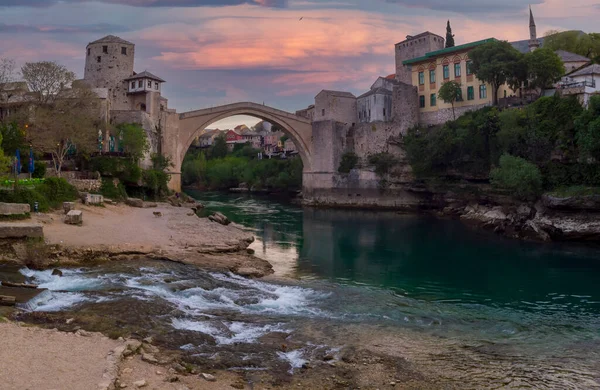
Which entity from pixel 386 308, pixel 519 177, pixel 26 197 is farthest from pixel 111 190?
pixel 519 177

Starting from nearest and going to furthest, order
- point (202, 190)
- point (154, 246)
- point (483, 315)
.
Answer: point (483, 315)
point (154, 246)
point (202, 190)

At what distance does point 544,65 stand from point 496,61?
2.95m

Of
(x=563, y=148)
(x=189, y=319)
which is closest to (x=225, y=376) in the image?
(x=189, y=319)

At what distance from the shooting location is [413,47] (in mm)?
51938

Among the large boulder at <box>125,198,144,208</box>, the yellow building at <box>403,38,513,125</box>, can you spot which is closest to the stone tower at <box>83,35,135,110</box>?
the large boulder at <box>125,198,144,208</box>

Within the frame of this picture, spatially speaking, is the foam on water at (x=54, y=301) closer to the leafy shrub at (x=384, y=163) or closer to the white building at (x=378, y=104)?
the leafy shrub at (x=384, y=163)

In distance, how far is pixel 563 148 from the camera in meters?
28.8

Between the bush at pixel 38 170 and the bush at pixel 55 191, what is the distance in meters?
4.04

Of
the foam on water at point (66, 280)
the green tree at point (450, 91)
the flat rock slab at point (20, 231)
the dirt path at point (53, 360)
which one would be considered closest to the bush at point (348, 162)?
the green tree at point (450, 91)

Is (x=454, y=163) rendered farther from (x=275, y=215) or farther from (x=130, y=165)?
(x=130, y=165)

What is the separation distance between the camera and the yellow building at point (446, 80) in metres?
39.8

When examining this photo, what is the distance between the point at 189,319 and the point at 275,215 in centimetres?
2789

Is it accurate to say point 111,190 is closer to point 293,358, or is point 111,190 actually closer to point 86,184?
point 86,184

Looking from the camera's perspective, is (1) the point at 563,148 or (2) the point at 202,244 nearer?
(2) the point at 202,244
